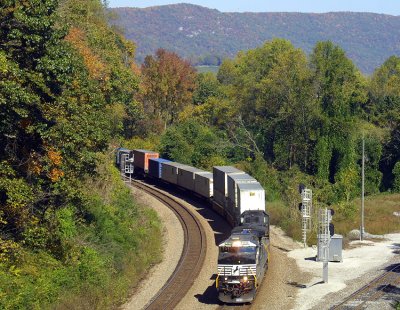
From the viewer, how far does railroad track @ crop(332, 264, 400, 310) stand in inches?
1078

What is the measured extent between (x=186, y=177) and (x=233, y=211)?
51.7 feet

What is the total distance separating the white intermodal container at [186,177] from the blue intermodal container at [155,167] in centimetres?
577

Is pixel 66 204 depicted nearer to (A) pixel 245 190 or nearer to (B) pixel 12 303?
(B) pixel 12 303

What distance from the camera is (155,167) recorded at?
2638 inches

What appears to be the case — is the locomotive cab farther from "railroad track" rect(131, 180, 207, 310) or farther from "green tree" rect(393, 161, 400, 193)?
"green tree" rect(393, 161, 400, 193)

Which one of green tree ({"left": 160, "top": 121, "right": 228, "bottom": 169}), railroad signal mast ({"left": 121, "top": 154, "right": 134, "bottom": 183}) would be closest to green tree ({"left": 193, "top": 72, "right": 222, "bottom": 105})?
green tree ({"left": 160, "top": 121, "right": 228, "bottom": 169})

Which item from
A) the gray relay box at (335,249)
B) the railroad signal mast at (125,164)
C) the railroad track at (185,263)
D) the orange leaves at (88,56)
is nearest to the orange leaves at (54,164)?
the railroad track at (185,263)

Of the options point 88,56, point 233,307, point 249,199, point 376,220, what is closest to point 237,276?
point 233,307

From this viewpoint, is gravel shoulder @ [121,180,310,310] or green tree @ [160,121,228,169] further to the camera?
green tree @ [160,121,228,169]

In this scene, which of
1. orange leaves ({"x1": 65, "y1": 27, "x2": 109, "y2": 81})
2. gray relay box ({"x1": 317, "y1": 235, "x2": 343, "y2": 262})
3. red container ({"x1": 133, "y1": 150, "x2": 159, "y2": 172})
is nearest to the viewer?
gray relay box ({"x1": 317, "y1": 235, "x2": 343, "y2": 262})

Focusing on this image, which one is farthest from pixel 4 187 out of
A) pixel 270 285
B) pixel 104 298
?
pixel 270 285

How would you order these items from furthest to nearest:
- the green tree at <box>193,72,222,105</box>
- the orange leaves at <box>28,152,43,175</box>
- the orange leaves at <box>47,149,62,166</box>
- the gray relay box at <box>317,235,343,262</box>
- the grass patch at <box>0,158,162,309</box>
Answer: the green tree at <box>193,72,222,105</box> < the gray relay box at <box>317,235,343,262</box> < the orange leaves at <box>28,152,43,175</box> < the orange leaves at <box>47,149,62,166</box> < the grass patch at <box>0,158,162,309</box>

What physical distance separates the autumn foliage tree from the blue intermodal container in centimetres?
3516

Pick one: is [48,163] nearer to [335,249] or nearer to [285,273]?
[285,273]
